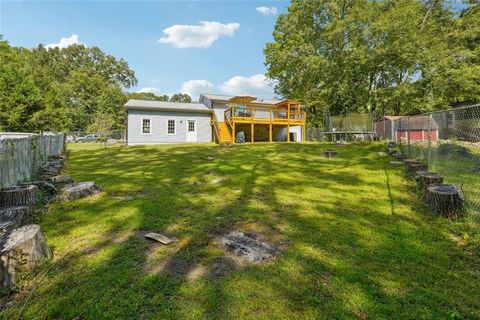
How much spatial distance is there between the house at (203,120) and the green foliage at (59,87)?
514 inches

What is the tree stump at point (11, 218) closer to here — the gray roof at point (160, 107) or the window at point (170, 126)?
the gray roof at point (160, 107)

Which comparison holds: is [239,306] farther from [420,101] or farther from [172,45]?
[172,45]

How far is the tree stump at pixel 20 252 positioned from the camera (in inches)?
98.9

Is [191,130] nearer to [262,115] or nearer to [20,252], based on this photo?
[262,115]

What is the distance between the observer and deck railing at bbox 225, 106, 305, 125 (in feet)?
62.5

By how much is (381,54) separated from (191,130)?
16.1 metres

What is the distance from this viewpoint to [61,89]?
42281 mm

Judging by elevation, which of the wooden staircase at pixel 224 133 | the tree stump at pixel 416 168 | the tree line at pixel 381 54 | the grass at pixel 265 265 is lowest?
the grass at pixel 265 265

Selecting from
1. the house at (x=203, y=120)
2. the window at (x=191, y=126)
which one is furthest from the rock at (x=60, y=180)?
the window at (x=191, y=126)

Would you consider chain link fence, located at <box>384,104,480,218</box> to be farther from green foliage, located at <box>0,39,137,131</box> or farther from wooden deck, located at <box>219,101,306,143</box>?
green foliage, located at <box>0,39,137,131</box>

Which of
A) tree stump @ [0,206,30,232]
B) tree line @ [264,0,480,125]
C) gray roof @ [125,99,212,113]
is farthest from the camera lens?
tree line @ [264,0,480,125]

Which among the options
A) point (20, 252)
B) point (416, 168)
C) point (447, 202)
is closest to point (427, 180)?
point (447, 202)

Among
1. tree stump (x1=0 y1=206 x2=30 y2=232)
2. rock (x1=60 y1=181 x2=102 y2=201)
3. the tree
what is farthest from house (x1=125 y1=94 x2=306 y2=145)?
the tree

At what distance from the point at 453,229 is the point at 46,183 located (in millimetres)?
7437
